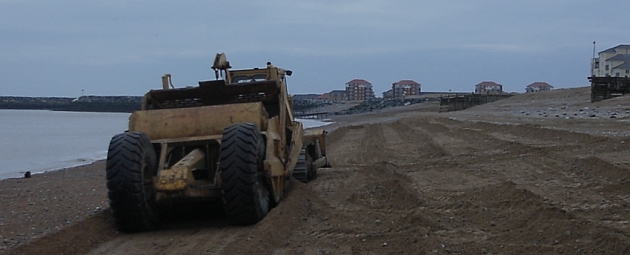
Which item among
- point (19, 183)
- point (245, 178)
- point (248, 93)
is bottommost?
point (19, 183)

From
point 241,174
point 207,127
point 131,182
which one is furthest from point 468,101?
point 131,182

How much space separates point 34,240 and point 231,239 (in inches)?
91.0

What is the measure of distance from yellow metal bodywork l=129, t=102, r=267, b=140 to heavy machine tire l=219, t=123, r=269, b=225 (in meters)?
1.10

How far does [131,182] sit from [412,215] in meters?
3.33

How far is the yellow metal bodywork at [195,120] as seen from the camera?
9617 millimetres

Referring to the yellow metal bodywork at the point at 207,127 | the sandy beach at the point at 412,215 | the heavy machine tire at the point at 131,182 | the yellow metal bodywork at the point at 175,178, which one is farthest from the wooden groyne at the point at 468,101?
the yellow metal bodywork at the point at 175,178

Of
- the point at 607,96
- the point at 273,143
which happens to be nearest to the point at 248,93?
the point at 273,143

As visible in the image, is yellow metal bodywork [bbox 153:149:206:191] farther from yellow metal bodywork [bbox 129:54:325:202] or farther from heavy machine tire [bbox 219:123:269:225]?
heavy machine tire [bbox 219:123:269:225]

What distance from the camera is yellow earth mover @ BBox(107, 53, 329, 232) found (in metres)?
8.20

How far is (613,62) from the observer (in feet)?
326

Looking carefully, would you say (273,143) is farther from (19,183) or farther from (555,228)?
(19,183)

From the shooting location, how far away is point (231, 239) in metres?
7.86

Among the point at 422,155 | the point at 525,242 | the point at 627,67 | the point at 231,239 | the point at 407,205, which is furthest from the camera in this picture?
the point at 627,67

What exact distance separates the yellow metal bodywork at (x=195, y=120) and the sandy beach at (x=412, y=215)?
1.08 meters
